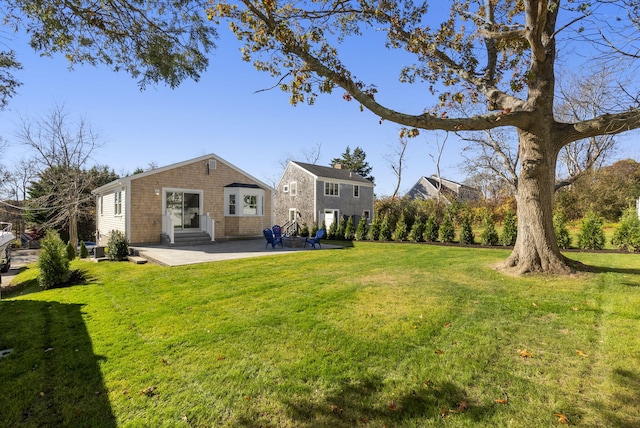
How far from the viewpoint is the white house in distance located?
544 inches

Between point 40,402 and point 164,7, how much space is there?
5.07 meters

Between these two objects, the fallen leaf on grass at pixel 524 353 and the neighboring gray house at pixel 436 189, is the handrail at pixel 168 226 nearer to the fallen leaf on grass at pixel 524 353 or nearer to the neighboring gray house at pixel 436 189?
the fallen leaf on grass at pixel 524 353

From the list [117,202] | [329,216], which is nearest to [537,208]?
[117,202]

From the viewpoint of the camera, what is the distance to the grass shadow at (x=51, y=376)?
100.0 inches

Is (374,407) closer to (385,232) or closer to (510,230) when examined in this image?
(510,230)

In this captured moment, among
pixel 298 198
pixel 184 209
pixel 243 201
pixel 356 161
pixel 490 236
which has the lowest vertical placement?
pixel 490 236

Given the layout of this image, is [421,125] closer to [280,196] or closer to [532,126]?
[532,126]

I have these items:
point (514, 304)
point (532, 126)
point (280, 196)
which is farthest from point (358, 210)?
point (514, 304)

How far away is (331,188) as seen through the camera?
25.5 meters

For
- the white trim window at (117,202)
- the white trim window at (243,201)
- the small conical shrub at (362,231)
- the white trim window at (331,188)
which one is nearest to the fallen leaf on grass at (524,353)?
the small conical shrub at (362,231)

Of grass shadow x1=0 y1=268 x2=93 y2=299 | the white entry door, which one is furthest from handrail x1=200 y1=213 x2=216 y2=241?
the white entry door

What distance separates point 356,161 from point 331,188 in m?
22.3

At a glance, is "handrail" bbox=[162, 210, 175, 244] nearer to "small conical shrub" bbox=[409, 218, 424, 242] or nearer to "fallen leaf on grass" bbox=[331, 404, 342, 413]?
"small conical shrub" bbox=[409, 218, 424, 242]

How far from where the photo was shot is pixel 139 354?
355 cm
